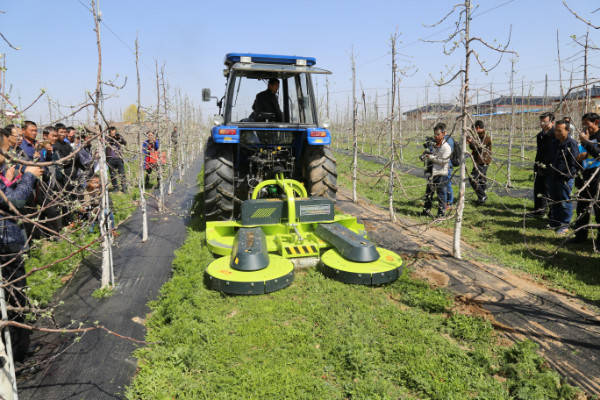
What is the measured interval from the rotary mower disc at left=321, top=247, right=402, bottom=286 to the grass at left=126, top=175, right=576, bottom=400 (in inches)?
4.8

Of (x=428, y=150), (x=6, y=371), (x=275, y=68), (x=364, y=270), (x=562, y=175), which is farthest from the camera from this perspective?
(x=428, y=150)

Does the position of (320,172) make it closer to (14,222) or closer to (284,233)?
(284,233)

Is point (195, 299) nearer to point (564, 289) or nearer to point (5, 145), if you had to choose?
point (5, 145)

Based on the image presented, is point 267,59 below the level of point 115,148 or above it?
above

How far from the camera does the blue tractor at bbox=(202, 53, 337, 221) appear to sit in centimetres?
522

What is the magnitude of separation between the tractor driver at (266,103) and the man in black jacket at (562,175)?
4.27 meters

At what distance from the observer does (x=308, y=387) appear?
8.04 ft

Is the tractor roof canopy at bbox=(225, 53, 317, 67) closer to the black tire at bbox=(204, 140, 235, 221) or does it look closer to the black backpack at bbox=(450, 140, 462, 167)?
the black tire at bbox=(204, 140, 235, 221)

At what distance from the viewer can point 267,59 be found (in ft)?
17.1

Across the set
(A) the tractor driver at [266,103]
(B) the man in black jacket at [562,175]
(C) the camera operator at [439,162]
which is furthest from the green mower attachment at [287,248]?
(B) the man in black jacket at [562,175]

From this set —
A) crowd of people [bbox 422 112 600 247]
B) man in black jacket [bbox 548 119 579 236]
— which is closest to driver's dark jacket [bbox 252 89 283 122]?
crowd of people [bbox 422 112 600 247]

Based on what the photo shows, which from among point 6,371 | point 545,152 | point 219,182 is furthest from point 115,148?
point 545,152

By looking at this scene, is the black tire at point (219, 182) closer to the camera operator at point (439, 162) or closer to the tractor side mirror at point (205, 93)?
the tractor side mirror at point (205, 93)

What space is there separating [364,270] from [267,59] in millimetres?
3309
